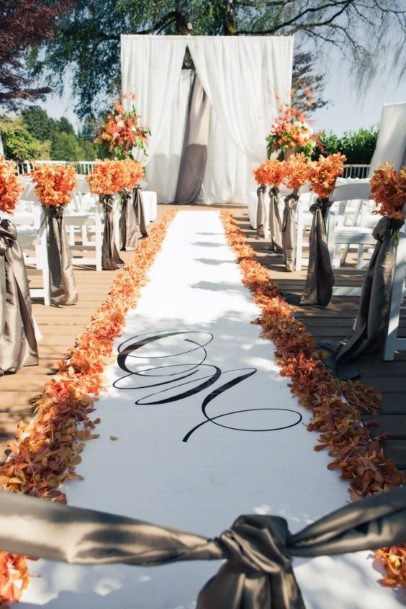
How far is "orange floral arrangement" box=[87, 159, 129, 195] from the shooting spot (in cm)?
678

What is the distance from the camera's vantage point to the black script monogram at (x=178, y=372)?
315cm

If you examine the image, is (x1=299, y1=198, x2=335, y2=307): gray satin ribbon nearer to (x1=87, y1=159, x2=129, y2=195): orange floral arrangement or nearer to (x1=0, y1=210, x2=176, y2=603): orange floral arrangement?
(x1=0, y1=210, x2=176, y2=603): orange floral arrangement

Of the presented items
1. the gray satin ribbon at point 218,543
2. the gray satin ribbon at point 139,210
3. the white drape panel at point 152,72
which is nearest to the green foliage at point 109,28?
the white drape panel at point 152,72

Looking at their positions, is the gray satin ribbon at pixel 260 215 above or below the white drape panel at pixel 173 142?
below

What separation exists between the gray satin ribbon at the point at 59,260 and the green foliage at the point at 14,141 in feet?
51.8

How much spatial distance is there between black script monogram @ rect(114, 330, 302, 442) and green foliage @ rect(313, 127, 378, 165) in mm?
14980

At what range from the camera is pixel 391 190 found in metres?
3.76

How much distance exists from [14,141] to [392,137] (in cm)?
1438

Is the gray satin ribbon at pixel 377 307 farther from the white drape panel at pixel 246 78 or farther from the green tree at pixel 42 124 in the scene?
the green tree at pixel 42 124

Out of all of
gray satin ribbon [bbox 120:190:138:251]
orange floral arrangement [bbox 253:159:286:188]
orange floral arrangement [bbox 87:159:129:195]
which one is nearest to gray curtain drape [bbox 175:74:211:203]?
gray satin ribbon [bbox 120:190:138:251]

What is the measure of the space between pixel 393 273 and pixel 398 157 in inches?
479

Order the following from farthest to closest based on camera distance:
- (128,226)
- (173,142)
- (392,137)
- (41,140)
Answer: (41,140) → (173,142) → (392,137) → (128,226)

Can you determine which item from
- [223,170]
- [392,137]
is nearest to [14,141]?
[223,170]

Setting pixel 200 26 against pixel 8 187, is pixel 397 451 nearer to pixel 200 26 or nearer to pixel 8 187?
pixel 8 187
